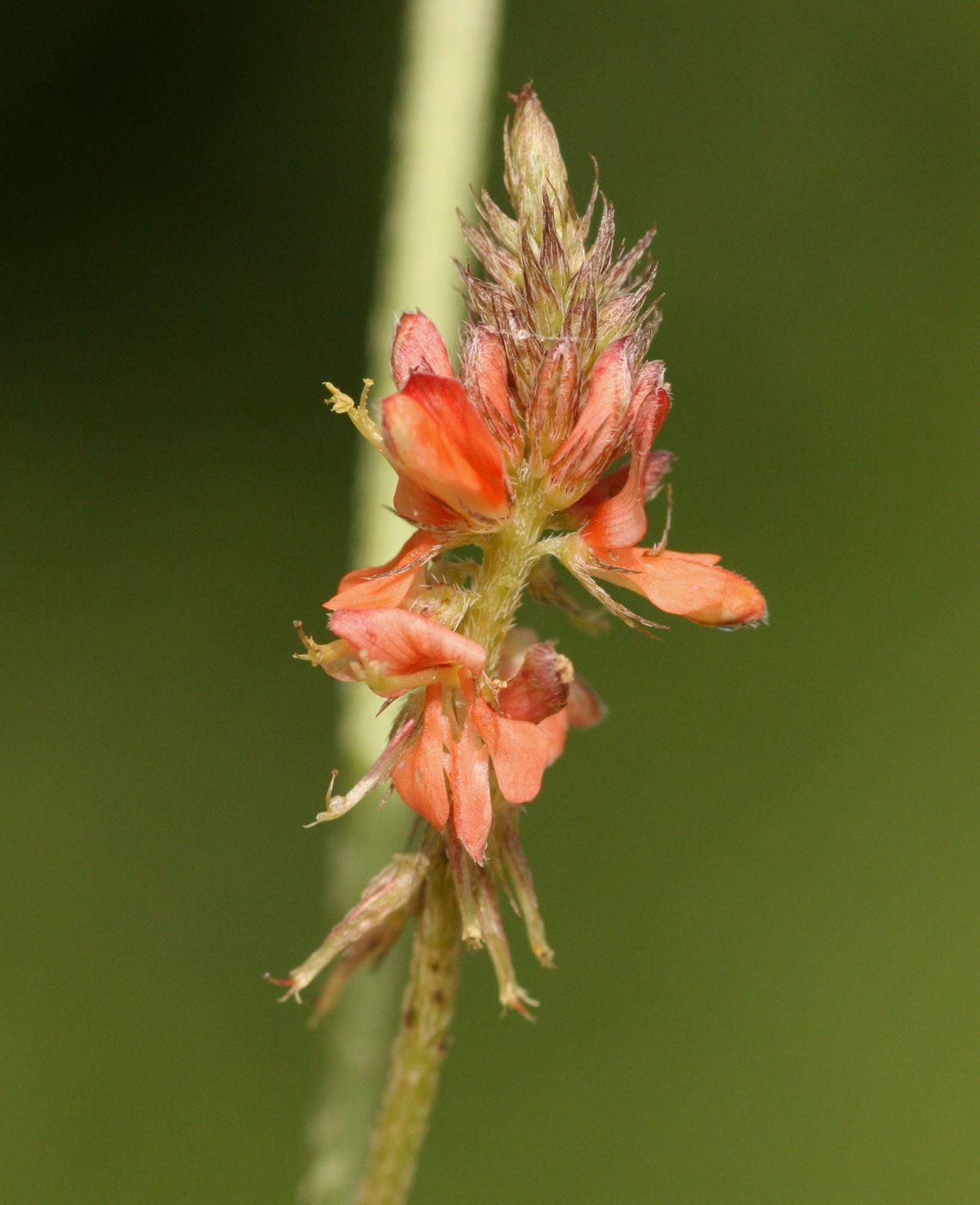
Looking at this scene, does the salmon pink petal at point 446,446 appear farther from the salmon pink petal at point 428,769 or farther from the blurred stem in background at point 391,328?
the blurred stem in background at point 391,328

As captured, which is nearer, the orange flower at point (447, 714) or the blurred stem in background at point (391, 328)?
the orange flower at point (447, 714)

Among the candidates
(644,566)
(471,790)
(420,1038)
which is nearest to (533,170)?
(644,566)

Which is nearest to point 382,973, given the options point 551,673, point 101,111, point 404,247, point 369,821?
point 369,821

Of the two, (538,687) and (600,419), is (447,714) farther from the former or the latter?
(600,419)

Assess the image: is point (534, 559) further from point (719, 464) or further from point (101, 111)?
point (101, 111)

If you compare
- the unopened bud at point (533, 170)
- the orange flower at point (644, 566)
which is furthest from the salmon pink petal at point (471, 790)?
the unopened bud at point (533, 170)

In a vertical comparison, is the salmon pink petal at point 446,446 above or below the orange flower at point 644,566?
above
